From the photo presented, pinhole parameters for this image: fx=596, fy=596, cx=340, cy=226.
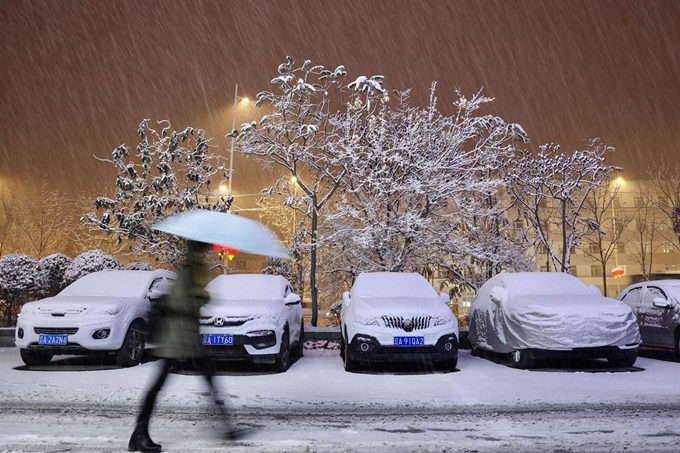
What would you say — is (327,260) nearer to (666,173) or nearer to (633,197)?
(666,173)

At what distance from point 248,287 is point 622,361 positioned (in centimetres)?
695

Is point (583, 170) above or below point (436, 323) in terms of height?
above

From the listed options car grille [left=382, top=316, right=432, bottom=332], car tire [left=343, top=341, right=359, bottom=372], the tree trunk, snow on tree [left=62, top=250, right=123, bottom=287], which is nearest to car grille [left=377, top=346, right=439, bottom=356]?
car grille [left=382, top=316, right=432, bottom=332]

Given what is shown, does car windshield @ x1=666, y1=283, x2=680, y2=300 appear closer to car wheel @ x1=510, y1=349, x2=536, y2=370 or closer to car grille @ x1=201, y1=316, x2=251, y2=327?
car wheel @ x1=510, y1=349, x2=536, y2=370

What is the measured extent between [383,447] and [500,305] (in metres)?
6.48

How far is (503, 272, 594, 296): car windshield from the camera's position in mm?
11227

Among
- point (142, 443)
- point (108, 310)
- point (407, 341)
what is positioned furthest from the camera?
point (108, 310)

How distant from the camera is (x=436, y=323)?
9.95m

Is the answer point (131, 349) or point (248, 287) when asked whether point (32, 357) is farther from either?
point (248, 287)

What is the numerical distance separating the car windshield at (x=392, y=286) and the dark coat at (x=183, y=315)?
6.56 metres

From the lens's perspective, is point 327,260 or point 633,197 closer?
point 327,260

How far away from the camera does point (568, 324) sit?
9867 mm

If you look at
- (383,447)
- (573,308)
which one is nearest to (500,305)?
(573,308)

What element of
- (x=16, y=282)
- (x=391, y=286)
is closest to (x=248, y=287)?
(x=391, y=286)
